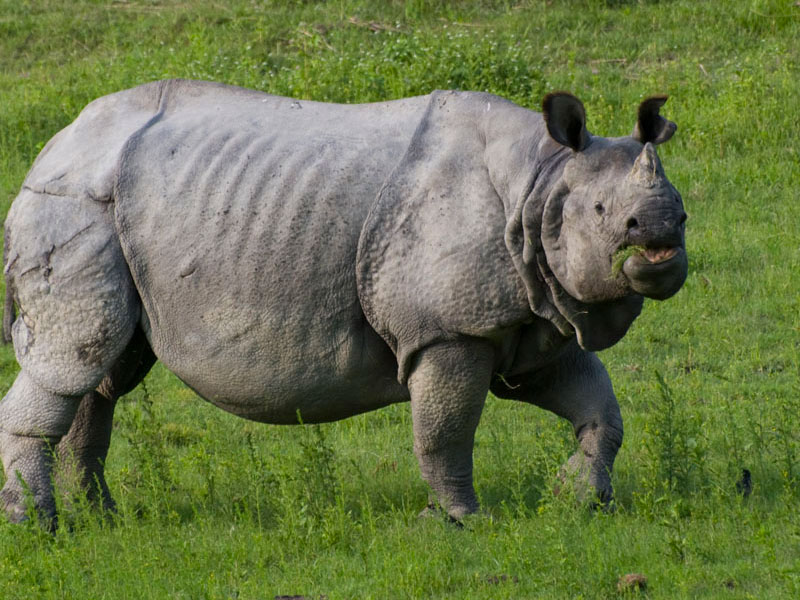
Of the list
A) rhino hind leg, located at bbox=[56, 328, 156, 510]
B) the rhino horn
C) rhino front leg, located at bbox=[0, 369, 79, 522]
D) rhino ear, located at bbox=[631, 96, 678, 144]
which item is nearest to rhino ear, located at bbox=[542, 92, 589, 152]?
rhino ear, located at bbox=[631, 96, 678, 144]

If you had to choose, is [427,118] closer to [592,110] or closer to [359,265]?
[359,265]

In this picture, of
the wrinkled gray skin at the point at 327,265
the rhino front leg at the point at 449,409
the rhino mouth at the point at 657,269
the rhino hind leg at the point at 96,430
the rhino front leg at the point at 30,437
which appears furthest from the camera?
the rhino hind leg at the point at 96,430

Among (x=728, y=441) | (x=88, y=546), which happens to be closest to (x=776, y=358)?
(x=728, y=441)

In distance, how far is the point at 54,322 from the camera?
6.67 meters


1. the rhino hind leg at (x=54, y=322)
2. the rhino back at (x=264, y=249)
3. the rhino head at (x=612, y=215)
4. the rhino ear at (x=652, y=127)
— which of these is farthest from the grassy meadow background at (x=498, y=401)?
the rhino ear at (x=652, y=127)

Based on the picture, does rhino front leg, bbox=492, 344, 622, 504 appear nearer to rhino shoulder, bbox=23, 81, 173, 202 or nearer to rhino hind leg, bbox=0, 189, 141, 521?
rhino hind leg, bbox=0, 189, 141, 521

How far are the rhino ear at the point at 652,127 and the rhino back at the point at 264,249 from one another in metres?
1.08

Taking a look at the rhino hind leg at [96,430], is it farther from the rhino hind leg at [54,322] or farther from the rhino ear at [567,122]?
the rhino ear at [567,122]

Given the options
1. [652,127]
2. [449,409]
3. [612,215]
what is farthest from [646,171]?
[449,409]

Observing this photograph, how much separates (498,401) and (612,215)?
11.5ft

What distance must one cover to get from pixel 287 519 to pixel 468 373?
1045 millimetres

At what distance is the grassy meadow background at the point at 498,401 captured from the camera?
6.01 m

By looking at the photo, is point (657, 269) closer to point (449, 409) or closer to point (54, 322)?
point (449, 409)

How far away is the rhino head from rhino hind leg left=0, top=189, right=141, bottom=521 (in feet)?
6.69
